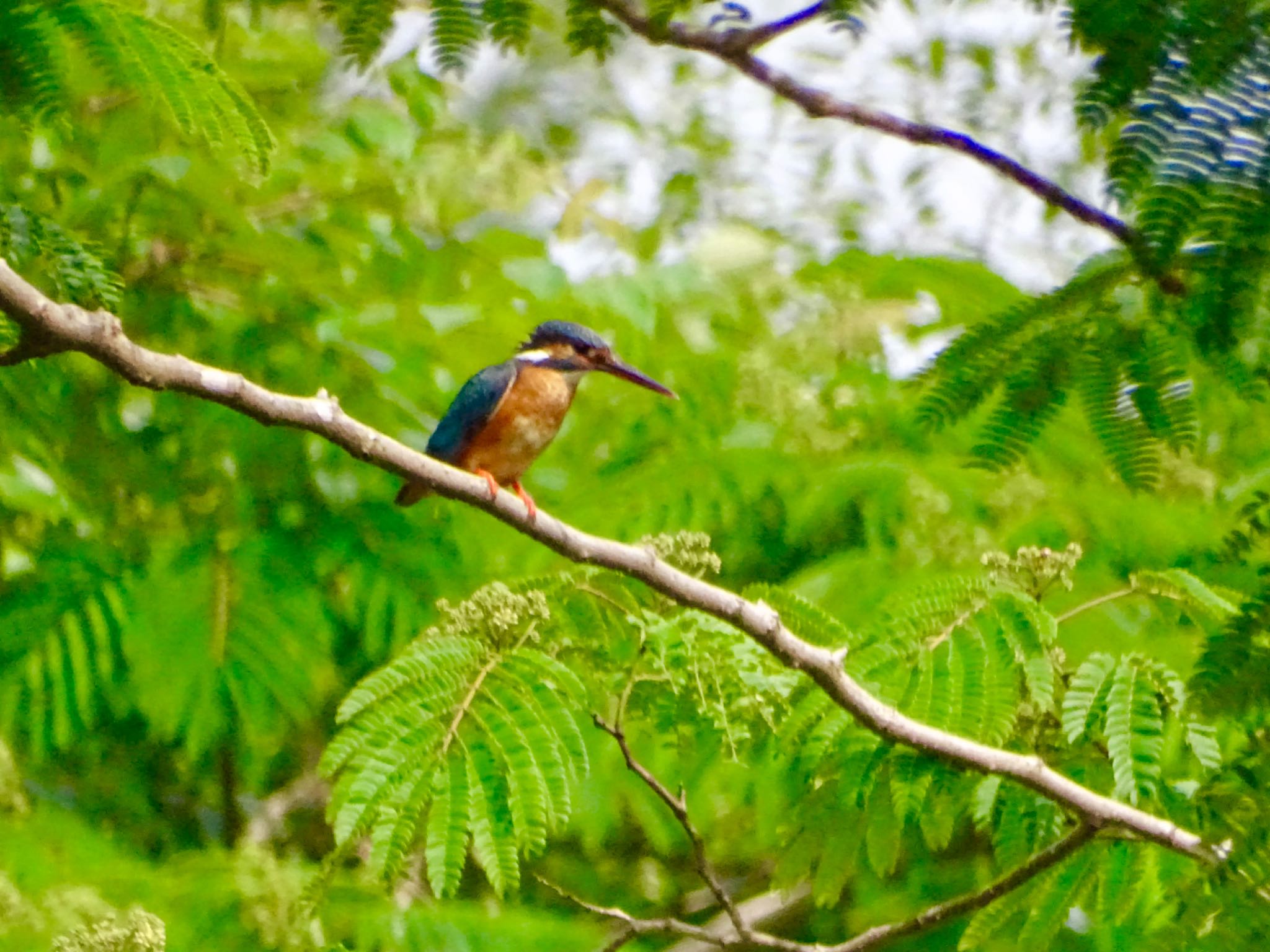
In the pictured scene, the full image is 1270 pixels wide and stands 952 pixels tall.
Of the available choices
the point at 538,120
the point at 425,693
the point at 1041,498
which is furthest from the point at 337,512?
the point at 538,120

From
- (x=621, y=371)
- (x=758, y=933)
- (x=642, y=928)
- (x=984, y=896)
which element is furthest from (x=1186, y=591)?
(x=621, y=371)

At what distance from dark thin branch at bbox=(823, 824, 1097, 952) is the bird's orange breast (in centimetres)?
158

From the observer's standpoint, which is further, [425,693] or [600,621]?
[600,621]

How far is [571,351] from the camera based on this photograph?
349 cm

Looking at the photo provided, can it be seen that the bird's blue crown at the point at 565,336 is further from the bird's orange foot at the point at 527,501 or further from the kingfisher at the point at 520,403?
the bird's orange foot at the point at 527,501

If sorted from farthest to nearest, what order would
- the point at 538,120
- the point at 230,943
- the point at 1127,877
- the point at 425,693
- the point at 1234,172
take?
the point at 538,120
the point at 230,943
the point at 1127,877
the point at 425,693
the point at 1234,172

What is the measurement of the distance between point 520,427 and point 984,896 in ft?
5.74

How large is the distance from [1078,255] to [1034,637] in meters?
4.79

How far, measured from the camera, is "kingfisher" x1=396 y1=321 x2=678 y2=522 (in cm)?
335

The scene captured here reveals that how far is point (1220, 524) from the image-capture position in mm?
3229

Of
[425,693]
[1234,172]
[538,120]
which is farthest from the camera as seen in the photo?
[538,120]

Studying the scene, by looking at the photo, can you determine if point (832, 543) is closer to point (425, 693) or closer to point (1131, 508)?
point (1131, 508)

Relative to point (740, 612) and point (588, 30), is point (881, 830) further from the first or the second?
→ point (588, 30)

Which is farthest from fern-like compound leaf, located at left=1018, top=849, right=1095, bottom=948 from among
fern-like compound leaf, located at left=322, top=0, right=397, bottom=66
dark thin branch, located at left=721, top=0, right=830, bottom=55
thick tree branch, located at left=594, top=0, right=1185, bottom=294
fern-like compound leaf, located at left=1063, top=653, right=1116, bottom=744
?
fern-like compound leaf, located at left=322, top=0, right=397, bottom=66
